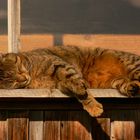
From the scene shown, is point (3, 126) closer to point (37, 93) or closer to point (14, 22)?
point (37, 93)

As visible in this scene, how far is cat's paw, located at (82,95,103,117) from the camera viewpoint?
12.4 ft

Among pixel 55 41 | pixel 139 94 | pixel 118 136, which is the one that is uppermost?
pixel 55 41

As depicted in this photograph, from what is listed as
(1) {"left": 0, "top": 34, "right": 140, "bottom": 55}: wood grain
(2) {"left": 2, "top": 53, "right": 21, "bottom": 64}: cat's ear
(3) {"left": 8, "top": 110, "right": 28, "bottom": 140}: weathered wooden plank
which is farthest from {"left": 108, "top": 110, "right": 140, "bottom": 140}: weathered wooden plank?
(1) {"left": 0, "top": 34, "right": 140, "bottom": 55}: wood grain

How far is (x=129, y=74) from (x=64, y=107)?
2.02 ft

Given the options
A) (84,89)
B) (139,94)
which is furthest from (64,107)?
(139,94)

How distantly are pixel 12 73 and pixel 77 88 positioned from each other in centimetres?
55

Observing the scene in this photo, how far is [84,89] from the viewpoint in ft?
12.7

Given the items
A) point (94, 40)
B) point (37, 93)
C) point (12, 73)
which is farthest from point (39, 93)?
point (94, 40)

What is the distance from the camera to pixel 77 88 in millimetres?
3846

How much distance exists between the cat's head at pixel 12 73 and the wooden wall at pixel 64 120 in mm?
288

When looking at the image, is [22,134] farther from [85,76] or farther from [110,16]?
[110,16]

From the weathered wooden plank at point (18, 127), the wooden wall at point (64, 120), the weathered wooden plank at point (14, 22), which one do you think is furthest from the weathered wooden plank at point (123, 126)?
the weathered wooden plank at point (14, 22)

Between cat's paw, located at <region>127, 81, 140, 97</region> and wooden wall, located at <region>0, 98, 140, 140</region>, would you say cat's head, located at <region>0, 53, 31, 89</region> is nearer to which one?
wooden wall, located at <region>0, 98, 140, 140</region>

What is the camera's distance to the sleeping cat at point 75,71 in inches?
153
